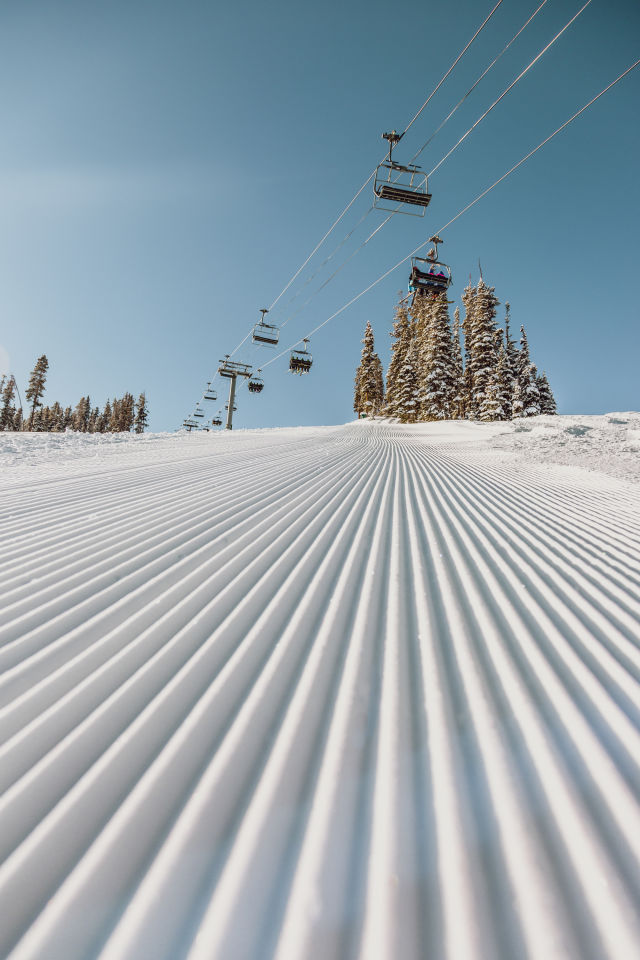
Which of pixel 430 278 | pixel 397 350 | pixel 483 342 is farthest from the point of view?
pixel 397 350

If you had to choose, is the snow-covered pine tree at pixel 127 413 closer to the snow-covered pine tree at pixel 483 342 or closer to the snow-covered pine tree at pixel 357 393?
the snow-covered pine tree at pixel 357 393

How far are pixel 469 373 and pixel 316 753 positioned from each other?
37.9m

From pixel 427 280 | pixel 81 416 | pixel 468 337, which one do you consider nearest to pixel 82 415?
pixel 81 416

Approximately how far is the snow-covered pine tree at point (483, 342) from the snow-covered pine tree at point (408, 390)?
5.69m

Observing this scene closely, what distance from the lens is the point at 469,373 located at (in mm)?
35594

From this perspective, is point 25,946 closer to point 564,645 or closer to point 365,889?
point 365,889

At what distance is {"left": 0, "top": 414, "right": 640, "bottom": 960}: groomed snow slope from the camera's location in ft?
2.87

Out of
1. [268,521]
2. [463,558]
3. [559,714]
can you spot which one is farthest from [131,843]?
[268,521]

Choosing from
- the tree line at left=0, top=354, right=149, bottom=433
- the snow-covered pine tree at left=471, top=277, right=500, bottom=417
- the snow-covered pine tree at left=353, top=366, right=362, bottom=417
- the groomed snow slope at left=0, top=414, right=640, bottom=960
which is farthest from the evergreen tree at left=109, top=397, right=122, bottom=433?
the groomed snow slope at left=0, top=414, right=640, bottom=960

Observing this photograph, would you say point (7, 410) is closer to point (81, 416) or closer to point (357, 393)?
point (81, 416)

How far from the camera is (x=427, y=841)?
1029 millimetres

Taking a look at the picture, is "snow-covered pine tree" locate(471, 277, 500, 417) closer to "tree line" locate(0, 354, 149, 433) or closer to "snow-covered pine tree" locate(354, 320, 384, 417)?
"snow-covered pine tree" locate(354, 320, 384, 417)

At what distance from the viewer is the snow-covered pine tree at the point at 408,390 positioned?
38.0 meters

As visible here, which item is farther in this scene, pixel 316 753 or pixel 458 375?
pixel 458 375
